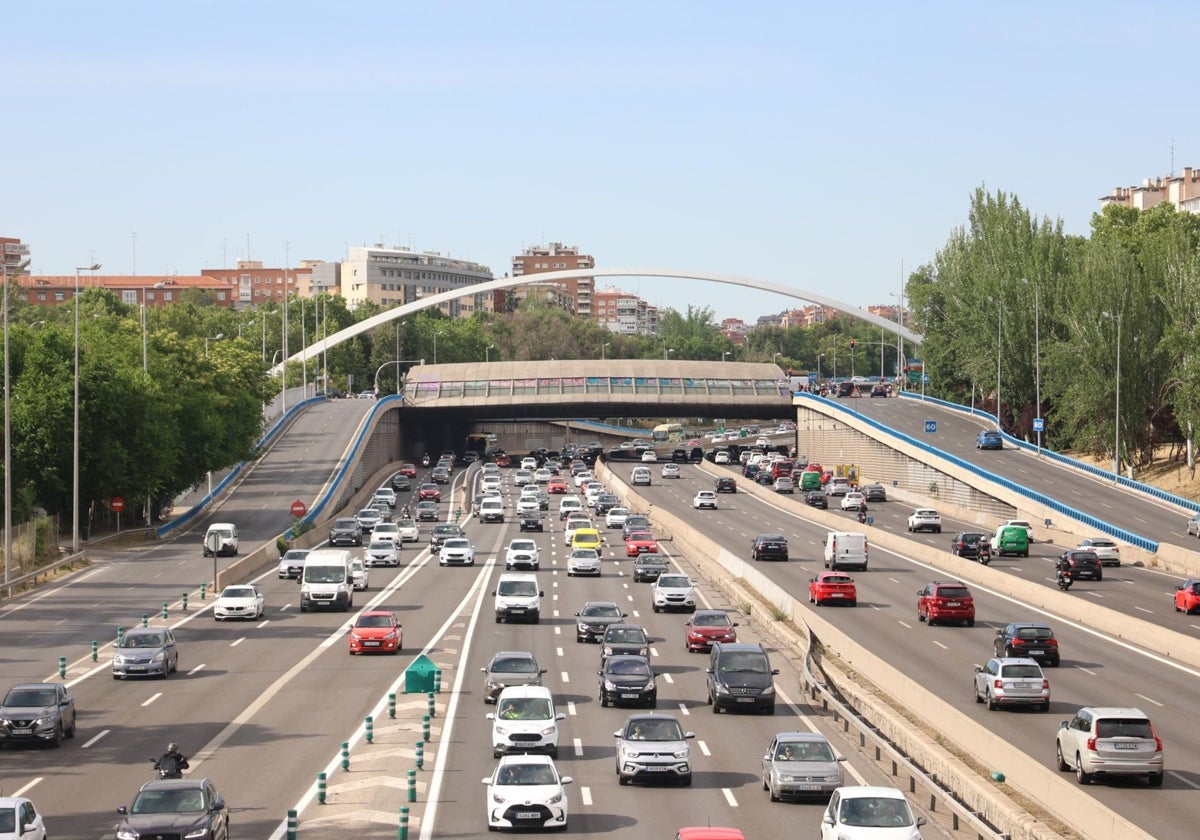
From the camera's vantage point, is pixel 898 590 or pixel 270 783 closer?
pixel 270 783

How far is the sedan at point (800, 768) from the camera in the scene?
27.4m

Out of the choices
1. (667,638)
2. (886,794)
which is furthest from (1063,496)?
(886,794)

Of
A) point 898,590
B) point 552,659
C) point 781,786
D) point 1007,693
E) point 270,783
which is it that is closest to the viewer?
point 781,786

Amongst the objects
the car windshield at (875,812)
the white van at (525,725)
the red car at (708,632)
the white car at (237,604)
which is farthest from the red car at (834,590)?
the car windshield at (875,812)

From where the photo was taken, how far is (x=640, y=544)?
78000 millimetres

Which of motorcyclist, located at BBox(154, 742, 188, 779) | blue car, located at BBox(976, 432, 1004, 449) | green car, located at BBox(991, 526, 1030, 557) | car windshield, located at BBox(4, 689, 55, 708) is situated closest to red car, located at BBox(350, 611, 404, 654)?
car windshield, located at BBox(4, 689, 55, 708)

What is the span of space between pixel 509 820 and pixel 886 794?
5.70m

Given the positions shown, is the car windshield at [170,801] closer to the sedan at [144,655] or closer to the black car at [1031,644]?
the sedan at [144,655]

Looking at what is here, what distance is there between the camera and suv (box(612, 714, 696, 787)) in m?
28.8

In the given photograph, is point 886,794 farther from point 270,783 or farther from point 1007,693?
point 1007,693

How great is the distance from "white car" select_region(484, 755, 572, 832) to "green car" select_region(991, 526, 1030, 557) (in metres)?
54.9

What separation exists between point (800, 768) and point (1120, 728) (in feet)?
19.3

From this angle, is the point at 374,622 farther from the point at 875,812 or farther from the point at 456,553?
the point at 456,553

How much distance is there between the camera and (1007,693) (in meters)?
37.3
